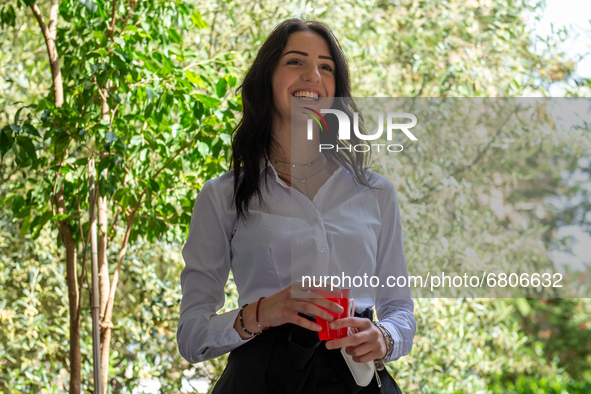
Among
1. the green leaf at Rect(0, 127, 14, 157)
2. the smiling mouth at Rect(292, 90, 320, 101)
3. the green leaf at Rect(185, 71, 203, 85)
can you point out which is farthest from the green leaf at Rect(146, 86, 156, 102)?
the smiling mouth at Rect(292, 90, 320, 101)

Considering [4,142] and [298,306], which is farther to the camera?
[4,142]

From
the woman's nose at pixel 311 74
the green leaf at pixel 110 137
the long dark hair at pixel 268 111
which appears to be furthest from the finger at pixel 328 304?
the green leaf at pixel 110 137

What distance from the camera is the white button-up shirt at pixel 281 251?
1057 mm

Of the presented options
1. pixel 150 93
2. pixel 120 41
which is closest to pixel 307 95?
pixel 150 93

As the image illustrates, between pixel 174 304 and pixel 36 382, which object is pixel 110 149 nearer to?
pixel 174 304

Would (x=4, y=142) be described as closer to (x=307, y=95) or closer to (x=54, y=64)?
(x=54, y=64)

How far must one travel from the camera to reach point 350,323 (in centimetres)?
93

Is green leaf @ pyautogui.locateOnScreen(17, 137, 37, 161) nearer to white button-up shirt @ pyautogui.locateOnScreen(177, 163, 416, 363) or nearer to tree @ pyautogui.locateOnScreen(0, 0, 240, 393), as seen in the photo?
tree @ pyautogui.locateOnScreen(0, 0, 240, 393)

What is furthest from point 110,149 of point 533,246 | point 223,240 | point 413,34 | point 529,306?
point 529,306

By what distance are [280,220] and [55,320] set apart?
209 cm

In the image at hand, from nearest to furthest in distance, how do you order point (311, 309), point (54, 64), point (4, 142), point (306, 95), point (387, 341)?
point (311, 309)
point (387, 341)
point (306, 95)
point (4, 142)
point (54, 64)

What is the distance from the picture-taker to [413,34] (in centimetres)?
316

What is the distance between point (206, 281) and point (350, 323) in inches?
12.9

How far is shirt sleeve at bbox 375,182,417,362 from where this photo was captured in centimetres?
115
